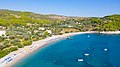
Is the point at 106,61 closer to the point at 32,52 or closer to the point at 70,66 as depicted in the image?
the point at 70,66

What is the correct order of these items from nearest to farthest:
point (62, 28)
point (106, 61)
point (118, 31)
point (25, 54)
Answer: point (106, 61) < point (25, 54) < point (118, 31) < point (62, 28)

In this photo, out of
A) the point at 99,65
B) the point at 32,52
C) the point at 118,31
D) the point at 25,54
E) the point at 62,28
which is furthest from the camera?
the point at 62,28

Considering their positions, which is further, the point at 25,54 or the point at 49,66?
the point at 25,54

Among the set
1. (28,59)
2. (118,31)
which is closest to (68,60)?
(28,59)

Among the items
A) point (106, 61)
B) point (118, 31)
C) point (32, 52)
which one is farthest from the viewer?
point (118, 31)

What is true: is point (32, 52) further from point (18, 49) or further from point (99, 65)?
point (99, 65)

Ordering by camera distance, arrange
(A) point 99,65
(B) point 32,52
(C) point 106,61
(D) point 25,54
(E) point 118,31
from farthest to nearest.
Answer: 1. (E) point 118,31
2. (B) point 32,52
3. (D) point 25,54
4. (C) point 106,61
5. (A) point 99,65

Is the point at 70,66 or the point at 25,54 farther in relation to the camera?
the point at 25,54

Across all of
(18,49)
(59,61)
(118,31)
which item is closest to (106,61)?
(59,61)
